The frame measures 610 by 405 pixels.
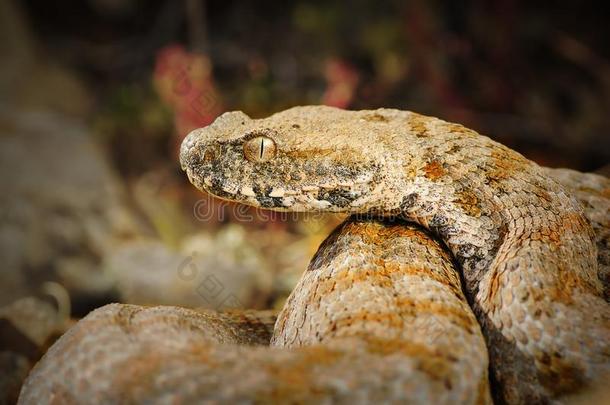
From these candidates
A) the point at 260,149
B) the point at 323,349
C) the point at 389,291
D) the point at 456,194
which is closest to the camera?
the point at 323,349

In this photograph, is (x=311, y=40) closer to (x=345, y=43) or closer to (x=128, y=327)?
(x=345, y=43)

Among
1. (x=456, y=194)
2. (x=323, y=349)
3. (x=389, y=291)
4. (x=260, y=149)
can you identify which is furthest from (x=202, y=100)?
(x=323, y=349)

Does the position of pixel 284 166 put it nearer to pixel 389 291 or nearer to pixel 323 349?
pixel 389 291

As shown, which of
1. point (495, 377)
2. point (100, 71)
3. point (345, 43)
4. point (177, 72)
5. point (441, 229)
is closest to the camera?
point (495, 377)

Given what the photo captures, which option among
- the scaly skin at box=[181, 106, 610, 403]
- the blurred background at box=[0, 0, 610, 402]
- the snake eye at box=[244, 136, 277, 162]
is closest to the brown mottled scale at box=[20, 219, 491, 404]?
the scaly skin at box=[181, 106, 610, 403]

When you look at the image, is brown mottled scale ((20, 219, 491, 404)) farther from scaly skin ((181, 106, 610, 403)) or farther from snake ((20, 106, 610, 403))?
scaly skin ((181, 106, 610, 403))

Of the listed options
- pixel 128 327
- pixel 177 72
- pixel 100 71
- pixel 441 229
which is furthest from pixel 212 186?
pixel 100 71

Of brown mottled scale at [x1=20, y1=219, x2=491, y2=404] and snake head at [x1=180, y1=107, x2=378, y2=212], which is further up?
snake head at [x1=180, y1=107, x2=378, y2=212]
